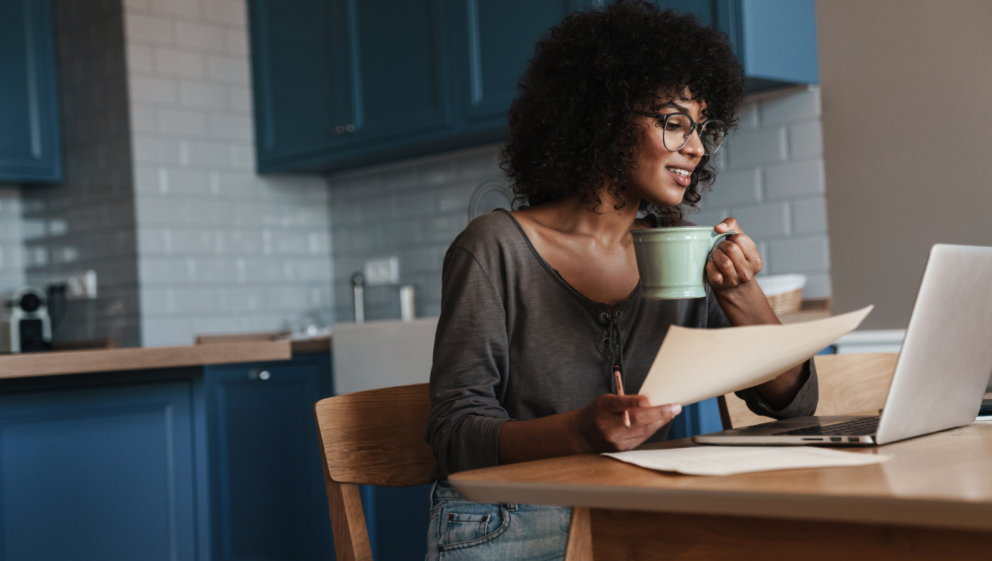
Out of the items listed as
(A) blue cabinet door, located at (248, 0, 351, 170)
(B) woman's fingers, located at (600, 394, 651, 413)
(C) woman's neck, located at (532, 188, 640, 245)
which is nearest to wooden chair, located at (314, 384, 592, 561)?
(C) woman's neck, located at (532, 188, 640, 245)

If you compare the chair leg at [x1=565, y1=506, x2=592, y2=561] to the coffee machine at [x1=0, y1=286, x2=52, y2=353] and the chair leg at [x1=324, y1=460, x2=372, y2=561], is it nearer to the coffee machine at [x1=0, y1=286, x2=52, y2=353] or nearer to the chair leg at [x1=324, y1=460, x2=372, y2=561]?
the chair leg at [x1=324, y1=460, x2=372, y2=561]

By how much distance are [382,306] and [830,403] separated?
2.67 m

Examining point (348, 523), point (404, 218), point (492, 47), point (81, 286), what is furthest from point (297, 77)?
point (348, 523)

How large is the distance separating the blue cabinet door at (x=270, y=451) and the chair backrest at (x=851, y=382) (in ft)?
6.01

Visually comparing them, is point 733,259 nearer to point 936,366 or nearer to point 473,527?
point 936,366

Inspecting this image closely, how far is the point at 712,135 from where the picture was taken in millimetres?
1439

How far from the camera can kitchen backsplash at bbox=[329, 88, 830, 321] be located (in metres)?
2.77

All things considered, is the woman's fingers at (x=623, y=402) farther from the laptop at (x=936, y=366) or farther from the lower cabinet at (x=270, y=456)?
the lower cabinet at (x=270, y=456)

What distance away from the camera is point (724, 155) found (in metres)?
2.96

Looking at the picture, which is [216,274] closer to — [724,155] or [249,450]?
[249,450]

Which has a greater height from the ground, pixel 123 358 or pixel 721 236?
pixel 721 236

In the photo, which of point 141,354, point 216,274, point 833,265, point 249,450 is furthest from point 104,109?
point 833,265

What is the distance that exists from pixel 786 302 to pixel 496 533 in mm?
1591

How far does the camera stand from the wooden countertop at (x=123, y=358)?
5.67ft
